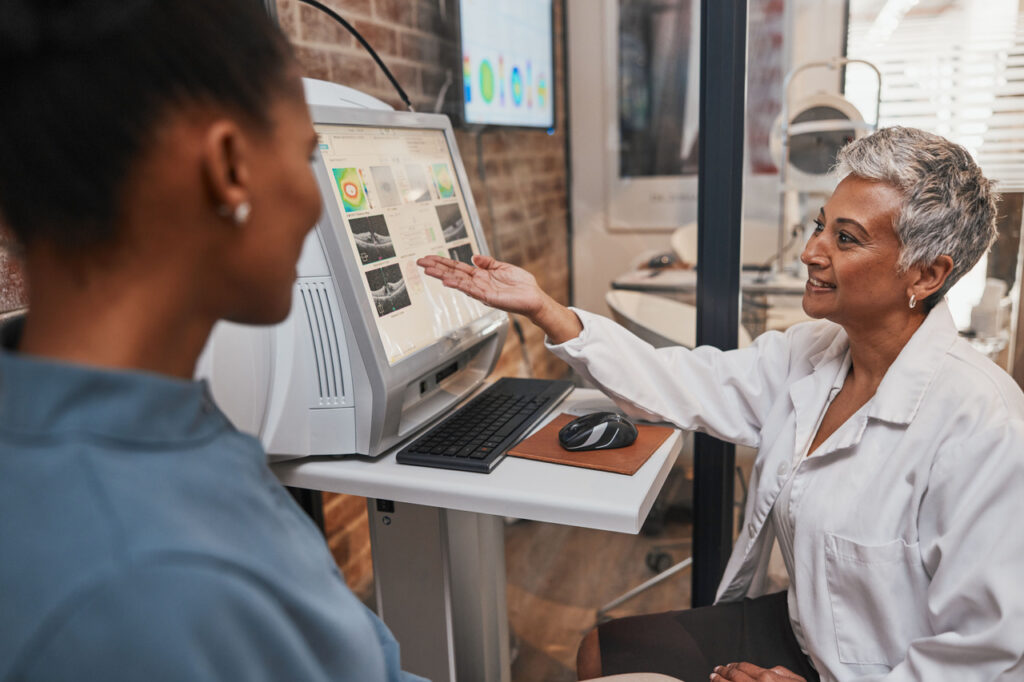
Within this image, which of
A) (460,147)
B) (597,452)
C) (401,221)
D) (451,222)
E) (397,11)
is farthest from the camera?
(460,147)

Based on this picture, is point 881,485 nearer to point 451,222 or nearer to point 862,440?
point 862,440

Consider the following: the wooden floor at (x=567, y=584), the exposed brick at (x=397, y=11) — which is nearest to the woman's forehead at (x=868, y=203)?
the wooden floor at (x=567, y=584)

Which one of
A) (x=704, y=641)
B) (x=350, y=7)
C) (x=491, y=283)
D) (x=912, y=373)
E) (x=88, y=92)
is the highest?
(x=350, y=7)

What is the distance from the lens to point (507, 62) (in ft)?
6.79

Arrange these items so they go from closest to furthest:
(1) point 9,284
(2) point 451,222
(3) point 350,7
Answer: (1) point 9,284 → (2) point 451,222 → (3) point 350,7

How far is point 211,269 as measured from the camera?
502mm

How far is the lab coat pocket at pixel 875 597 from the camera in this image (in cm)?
103

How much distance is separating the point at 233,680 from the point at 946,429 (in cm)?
92

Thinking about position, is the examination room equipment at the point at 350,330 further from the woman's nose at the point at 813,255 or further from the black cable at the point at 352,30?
the woman's nose at the point at 813,255

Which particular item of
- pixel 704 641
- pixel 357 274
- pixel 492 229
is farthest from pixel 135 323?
pixel 492 229

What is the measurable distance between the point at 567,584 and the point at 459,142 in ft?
4.13

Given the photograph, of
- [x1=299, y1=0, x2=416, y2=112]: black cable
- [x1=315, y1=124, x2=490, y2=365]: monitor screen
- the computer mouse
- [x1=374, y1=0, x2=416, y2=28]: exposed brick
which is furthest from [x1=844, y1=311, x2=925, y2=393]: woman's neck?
[x1=374, y1=0, x2=416, y2=28]: exposed brick

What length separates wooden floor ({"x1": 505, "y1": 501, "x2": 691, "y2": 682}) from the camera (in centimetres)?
189

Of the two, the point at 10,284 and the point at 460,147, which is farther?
the point at 460,147
